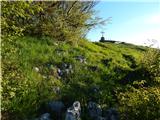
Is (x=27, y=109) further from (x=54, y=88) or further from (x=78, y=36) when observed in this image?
(x=78, y=36)

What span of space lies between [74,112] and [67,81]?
4460mm

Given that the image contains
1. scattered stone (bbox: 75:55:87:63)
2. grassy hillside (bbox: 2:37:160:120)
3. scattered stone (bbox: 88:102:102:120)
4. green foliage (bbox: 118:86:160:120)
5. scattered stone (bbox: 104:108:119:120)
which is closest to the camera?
green foliage (bbox: 118:86:160:120)

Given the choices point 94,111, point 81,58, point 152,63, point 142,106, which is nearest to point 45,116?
point 94,111

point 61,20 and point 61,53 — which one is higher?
point 61,20

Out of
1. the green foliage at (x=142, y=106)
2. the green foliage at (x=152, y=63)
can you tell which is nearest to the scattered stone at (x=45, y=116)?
the green foliage at (x=142, y=106)

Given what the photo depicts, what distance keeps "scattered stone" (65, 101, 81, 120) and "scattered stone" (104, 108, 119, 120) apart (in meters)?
1.02

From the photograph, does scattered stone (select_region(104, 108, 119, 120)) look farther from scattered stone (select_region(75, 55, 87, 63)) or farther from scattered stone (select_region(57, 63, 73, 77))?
scattered stone (select_region(75, 55, 87, 63))

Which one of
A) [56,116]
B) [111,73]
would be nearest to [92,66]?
[111,73]

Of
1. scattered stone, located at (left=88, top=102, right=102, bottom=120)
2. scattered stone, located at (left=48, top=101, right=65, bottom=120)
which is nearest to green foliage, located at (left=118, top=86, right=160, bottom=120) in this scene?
scattered stone, located at (left=88, top=102, right=102, bottom=120)

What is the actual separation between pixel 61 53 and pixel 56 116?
685 centimetres

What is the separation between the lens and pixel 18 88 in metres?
15.4

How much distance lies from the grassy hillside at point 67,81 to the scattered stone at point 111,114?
0.81ft

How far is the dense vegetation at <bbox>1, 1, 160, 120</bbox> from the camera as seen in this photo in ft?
49.4

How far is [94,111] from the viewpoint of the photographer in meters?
16.3
